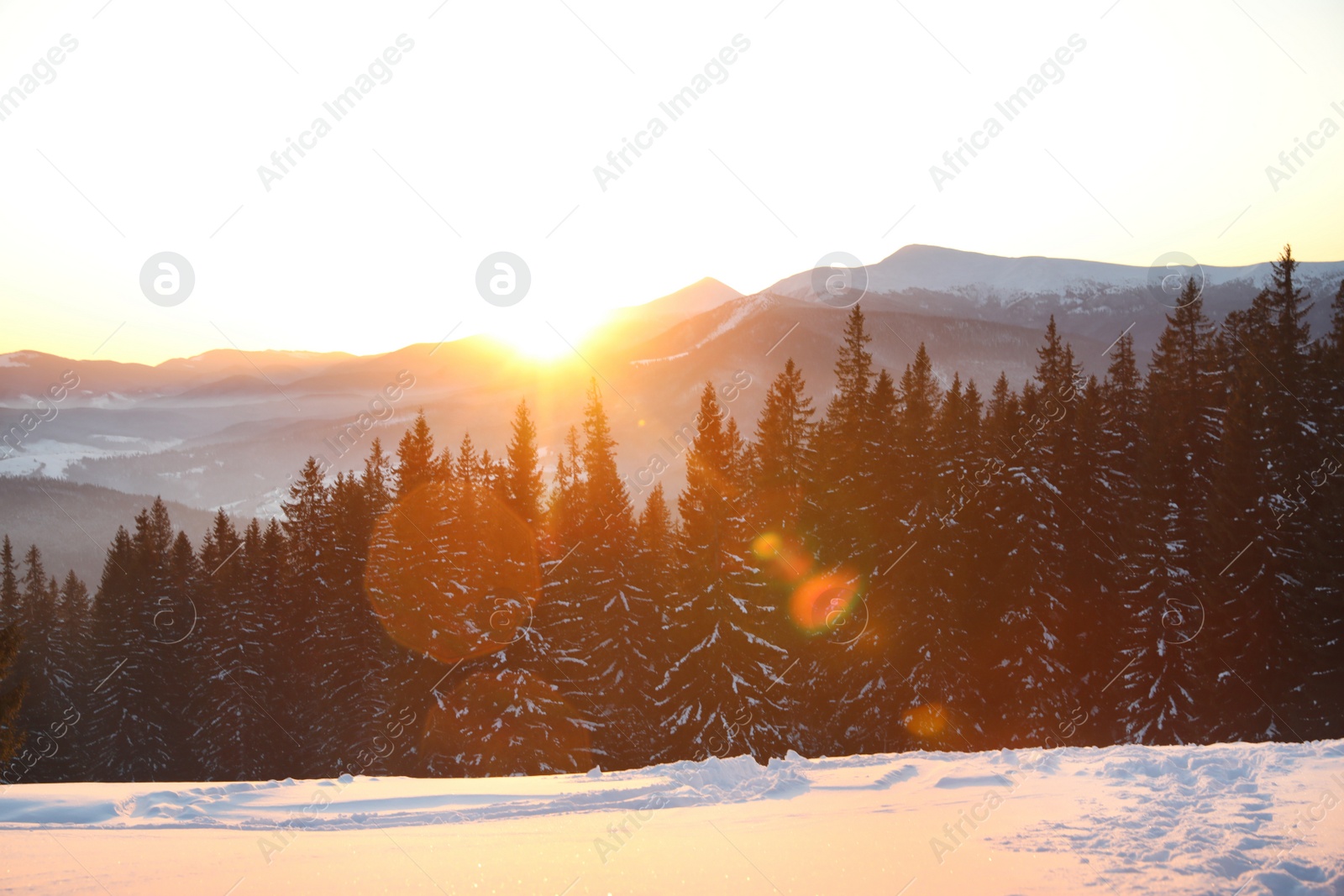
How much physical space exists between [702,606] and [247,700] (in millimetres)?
28216

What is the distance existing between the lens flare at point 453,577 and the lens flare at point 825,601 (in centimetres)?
1253

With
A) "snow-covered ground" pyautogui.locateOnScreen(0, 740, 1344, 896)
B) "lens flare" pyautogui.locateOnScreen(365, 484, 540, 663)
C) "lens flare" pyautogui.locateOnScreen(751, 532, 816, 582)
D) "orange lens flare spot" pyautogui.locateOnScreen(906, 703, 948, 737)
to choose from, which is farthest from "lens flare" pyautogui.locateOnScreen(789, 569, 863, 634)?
"snow-covered ground" pyautogui.locateOnScreen(0, 740, 1344, 896)

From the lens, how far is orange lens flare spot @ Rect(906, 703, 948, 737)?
3450 cm

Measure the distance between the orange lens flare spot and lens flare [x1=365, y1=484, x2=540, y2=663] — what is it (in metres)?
17.6

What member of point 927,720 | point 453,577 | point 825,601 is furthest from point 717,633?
point 453,577

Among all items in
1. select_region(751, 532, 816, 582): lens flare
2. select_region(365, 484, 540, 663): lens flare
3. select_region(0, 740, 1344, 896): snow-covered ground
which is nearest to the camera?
select_region(0, 740, 1344, 896): snow-covered ground

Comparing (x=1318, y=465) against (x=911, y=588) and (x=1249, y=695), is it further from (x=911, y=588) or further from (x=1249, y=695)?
(x=911, y=588)

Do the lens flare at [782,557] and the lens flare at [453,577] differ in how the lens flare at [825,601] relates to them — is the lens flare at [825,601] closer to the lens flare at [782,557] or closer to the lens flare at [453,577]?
the lens flare at [782,557]

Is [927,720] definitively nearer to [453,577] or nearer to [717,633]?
[717,633]

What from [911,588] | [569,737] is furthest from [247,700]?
[911,588]

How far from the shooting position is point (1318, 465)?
31469 millimetres

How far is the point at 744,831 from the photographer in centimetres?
985

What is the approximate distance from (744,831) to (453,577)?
1236 inches

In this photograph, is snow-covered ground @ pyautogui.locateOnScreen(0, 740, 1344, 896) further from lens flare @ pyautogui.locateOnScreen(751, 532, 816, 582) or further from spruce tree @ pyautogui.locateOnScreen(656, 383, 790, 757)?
lens flare @ pyautogui.locateOnScreen(751, 532, 816, 582)
